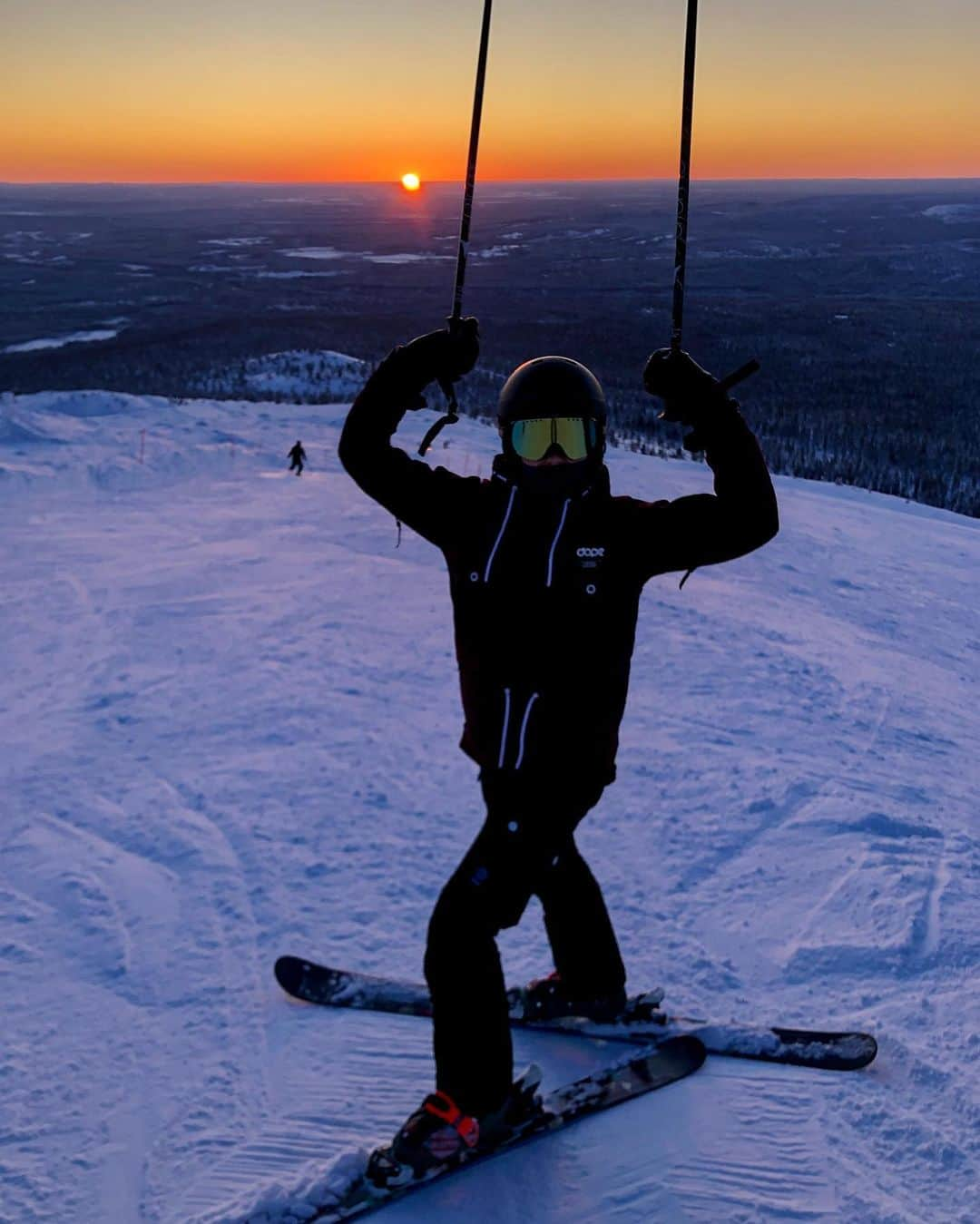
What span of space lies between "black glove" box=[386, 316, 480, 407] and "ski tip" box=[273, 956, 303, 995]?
2047mm

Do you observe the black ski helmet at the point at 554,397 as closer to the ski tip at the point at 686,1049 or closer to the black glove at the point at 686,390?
the black glove at the point at 686,390

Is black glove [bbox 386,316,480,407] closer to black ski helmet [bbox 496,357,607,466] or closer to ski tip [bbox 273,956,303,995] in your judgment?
black ski helmet [bbox 496,357,607,466]

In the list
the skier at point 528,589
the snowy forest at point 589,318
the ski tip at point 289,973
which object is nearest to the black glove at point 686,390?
the skier at point 528,589

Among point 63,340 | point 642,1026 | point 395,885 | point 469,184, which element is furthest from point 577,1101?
point 63,340

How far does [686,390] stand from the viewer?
2162 millimetres

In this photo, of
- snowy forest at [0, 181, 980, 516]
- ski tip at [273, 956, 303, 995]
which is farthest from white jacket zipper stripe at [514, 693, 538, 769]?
snowy forest at [0, 181, 980, 516]

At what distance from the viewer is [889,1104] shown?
8.64 ft

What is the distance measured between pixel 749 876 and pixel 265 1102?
222 centimetres

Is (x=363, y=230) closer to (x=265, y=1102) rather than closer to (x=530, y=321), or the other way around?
(x=530, y=321)

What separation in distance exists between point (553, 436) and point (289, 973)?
215 cm

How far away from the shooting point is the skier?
82.8 inches

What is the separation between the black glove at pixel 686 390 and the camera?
2.14m

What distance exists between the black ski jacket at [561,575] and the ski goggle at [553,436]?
0.18 feet

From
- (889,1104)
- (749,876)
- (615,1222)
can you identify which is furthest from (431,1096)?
(749,876)
